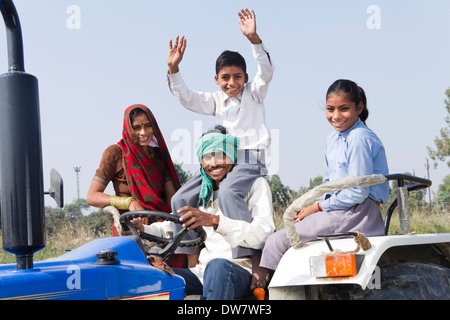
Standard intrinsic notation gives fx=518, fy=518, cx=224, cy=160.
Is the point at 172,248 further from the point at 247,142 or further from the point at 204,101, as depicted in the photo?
the point at 204,101

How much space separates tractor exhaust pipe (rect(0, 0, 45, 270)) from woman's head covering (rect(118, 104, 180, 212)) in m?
2.07

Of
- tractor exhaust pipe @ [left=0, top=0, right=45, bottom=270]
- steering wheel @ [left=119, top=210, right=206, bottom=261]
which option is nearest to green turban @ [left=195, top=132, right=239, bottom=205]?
steering wheel @ [left=119, top=210, right=206, bottom=261]

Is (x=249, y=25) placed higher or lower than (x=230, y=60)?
higher

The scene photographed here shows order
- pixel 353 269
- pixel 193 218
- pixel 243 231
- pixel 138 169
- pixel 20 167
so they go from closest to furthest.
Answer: pixel 20 167 < pixel 353 269 < pixel 193 218 < pixel 243 231 < pixel 138 169

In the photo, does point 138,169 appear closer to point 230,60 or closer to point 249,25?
point 230,60

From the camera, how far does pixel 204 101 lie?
3.99 m

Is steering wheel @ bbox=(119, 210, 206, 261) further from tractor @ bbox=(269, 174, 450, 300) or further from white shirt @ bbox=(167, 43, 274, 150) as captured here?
white shirt @ bbox=(167, 43, 274, 150)

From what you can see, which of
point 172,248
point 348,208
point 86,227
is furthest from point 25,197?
point 86,227

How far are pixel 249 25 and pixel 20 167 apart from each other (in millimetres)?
2553

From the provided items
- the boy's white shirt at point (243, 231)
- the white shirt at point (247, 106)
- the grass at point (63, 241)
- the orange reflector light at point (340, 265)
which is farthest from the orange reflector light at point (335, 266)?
the grass at point (63, 241)

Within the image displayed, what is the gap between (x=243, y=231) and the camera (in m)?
2.74

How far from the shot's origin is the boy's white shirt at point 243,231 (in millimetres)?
2727

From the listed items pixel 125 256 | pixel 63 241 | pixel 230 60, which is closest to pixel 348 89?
pixel 230 60

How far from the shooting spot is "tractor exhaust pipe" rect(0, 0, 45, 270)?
167cm
